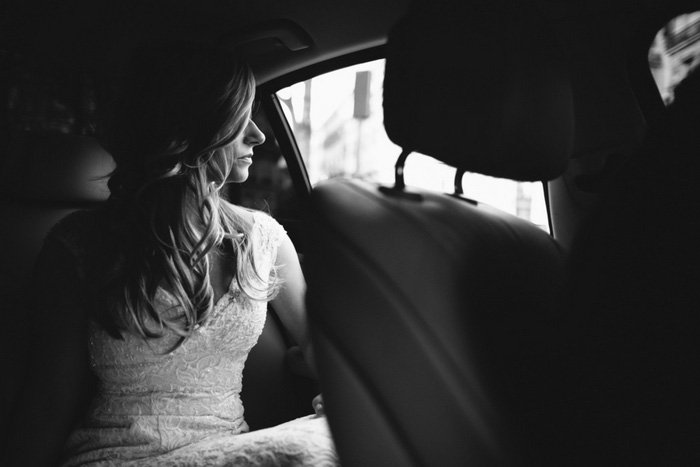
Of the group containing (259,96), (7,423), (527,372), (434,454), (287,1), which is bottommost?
(7,423)

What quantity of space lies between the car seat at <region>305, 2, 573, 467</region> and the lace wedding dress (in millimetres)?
503

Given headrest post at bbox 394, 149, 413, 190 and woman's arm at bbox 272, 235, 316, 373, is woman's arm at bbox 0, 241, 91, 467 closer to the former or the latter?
woman's arm at bbox 272, 235, 316, 373

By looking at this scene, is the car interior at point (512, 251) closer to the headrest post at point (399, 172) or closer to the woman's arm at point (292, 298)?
the headrest post at point (399, 172)

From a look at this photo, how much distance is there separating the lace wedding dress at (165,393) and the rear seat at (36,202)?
0.26 meters

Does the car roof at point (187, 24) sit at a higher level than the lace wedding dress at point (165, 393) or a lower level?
higher

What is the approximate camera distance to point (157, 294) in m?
1.46

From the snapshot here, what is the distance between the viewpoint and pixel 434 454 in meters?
0.82

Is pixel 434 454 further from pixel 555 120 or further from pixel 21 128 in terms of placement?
pixel 21 128

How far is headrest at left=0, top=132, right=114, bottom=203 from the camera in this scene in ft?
5.62

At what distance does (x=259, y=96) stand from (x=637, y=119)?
1373 millimetres

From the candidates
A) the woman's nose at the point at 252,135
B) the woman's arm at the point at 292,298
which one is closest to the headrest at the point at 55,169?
the woman's nose at the point at 252,135

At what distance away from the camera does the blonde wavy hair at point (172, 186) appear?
1447mm

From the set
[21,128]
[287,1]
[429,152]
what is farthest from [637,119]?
[21,128]

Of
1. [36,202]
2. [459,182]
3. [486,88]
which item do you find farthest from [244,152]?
[486,88]
